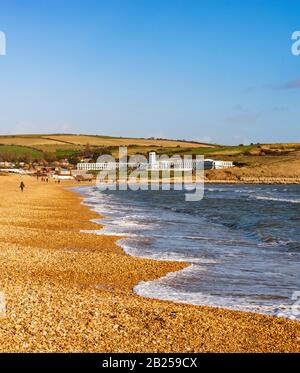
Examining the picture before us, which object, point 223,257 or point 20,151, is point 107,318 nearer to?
point 223,257

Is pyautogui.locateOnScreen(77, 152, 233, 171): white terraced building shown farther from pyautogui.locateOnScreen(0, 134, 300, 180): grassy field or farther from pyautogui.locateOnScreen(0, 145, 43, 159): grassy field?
pyautogui.locateOnScreen(0, 145, 43, 159): grassy field

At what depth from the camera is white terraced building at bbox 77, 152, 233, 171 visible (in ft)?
544

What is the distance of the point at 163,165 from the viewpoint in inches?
6644

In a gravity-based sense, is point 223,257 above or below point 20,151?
below

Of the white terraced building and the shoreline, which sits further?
the white terraced building

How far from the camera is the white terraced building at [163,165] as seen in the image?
166m

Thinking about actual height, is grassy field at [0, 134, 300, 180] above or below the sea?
above

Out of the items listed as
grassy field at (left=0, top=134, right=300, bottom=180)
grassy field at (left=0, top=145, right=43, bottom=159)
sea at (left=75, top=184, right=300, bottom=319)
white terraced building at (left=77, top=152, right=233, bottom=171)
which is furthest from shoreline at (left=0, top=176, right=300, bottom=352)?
grassy field at (left=0, top=145, right=43, bottom=159)

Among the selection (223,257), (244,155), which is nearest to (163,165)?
(244,155)

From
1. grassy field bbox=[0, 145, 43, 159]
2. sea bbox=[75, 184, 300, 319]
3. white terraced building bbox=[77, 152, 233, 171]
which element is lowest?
sea bbox=[75, 184, 300, 319]

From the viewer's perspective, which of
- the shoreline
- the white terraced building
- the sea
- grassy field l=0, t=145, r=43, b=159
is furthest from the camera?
grassy field l=0, t=145, r=43, b=159

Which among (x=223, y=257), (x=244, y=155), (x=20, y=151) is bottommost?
(x=223, y=257)
